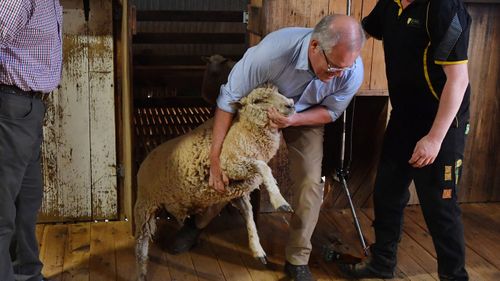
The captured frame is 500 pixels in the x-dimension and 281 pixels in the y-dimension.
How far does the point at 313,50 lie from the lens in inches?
100

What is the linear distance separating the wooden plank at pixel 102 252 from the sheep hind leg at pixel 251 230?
739 mm

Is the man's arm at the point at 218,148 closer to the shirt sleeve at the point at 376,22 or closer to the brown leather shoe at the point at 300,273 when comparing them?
the brown leather shoe at the point at 300,273

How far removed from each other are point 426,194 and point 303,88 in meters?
0.74

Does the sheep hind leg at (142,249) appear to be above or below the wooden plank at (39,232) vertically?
above

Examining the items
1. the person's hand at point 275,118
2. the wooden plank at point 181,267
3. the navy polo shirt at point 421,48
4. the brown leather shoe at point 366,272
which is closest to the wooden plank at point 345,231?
the brown leather shoe at point 366,272

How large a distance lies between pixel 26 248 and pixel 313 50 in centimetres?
159

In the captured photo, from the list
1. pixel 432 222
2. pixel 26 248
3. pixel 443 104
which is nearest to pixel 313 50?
pixel 443 104

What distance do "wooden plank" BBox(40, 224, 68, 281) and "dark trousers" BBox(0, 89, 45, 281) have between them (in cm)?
42

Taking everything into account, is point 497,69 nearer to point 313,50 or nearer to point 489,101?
point 489,101

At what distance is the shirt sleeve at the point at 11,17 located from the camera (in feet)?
7.14

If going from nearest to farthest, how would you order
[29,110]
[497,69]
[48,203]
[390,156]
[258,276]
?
1. [29,110]
2. [390,156]
3. [258,276]
4. [48,203]
5. [497,69]

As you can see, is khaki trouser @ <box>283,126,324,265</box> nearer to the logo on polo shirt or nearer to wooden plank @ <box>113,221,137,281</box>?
the logo on polo shirt

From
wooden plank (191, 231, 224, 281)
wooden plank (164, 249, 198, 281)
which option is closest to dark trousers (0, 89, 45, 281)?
wooden plank (164, 249, 198, 281)

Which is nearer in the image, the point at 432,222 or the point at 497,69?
the point at 432,222
